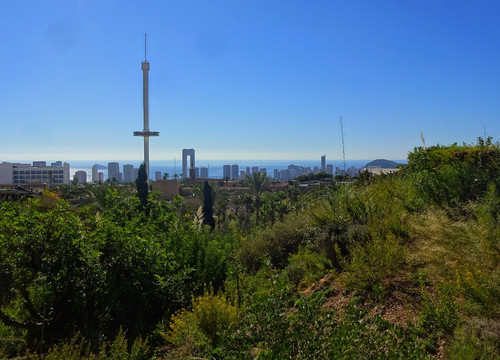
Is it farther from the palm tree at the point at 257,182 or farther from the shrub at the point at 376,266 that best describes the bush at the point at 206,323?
the palm tree at the point at 257,182

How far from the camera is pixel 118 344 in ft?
14.0

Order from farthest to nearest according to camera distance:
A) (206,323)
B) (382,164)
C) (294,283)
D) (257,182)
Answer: (257,182)
(382,164)
(294,283)
(206,323)

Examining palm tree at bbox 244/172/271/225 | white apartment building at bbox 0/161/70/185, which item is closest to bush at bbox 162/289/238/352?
palm tree at bbox 244/172/271/225

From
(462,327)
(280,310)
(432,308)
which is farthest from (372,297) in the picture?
(280,310)

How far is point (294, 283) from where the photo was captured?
6348 mm

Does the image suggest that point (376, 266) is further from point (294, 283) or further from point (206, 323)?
point (206, 323)

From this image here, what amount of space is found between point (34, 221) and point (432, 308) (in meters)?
5.15

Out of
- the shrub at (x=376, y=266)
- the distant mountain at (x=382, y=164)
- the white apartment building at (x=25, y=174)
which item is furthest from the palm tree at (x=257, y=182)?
the white apartment building at (x=25, y=174)

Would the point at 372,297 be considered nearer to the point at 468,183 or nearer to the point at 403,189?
the point at 468,183

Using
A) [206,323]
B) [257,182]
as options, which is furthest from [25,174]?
[206,323]

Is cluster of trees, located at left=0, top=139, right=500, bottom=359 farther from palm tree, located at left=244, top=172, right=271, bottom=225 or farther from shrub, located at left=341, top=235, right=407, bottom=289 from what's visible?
palm tree, located at left=244, top=172, right=271, bottom=225

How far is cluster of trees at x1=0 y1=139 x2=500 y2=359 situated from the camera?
340 cm

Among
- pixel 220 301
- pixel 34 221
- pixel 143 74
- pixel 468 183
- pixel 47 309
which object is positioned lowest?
pixel 47 309

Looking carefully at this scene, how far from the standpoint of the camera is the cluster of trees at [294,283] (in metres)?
3.40
